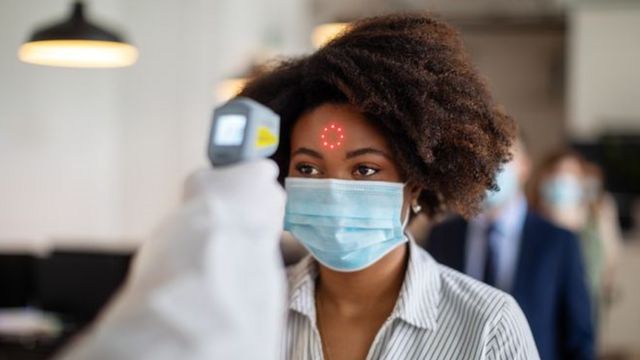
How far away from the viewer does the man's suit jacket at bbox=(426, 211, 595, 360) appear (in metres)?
2.80

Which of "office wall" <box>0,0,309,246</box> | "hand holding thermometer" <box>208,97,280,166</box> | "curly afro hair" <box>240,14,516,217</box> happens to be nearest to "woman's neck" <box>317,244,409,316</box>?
"curly afro hair" <box>240,14,516,217</box>

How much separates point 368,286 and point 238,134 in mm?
891

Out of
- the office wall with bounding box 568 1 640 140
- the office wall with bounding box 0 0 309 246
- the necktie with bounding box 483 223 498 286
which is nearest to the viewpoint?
the necktie with bounding box 483 223 498 286

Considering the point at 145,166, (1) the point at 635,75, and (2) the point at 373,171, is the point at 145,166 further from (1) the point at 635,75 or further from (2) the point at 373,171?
(2) the point at 373,171

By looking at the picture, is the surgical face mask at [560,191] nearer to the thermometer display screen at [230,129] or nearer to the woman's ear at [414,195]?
the woman's ear at [414,195]

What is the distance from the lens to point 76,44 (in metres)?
3.90

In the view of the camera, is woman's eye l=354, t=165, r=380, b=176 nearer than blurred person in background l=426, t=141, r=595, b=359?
Yes

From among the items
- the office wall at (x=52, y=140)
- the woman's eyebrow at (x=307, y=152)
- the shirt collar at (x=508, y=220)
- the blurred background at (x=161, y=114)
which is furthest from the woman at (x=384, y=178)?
the office wall at (x=52, y=140)

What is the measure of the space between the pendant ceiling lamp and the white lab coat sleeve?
10.7 ft

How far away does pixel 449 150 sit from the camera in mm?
1670

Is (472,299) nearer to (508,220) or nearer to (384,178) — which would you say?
(384,178)

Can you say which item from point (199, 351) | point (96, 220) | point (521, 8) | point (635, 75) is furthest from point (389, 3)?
point (199, 351)

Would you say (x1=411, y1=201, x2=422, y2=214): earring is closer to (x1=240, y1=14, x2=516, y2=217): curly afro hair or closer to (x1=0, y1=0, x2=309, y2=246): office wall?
(x1=240, y1=14, x2=516, y2=217): curly afro hair

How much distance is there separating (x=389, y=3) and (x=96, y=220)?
4.05 metres
